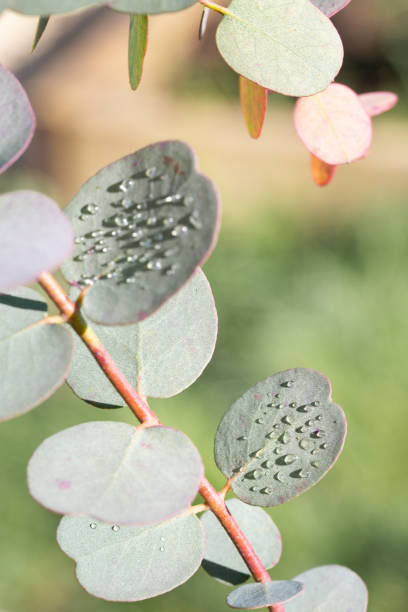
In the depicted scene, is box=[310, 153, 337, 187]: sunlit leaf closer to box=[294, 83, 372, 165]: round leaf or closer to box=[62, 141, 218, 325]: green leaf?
box=[294, 83, 372, 165]: round leaf

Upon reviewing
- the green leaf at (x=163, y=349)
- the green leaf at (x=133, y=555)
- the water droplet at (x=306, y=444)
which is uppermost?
the green leaf at (x=163, y=349)

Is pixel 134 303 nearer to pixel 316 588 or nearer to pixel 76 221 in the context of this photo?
pixel 76 221

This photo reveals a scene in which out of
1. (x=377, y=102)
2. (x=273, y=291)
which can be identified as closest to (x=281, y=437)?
(x=377, y=102)

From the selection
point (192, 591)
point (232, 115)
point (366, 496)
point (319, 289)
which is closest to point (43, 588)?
point (192, 591)

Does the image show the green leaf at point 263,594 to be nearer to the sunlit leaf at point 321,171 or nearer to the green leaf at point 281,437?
the green leaf at point 281,437

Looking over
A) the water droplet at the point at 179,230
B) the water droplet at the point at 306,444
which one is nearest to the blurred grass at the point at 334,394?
the water droplet at the point at 306,444

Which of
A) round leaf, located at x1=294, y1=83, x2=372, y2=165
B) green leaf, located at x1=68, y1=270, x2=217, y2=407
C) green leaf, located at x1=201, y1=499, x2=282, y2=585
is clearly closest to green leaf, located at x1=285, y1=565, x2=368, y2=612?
green leaf, located at x1=201, y1=499, x2=282, y2=585
